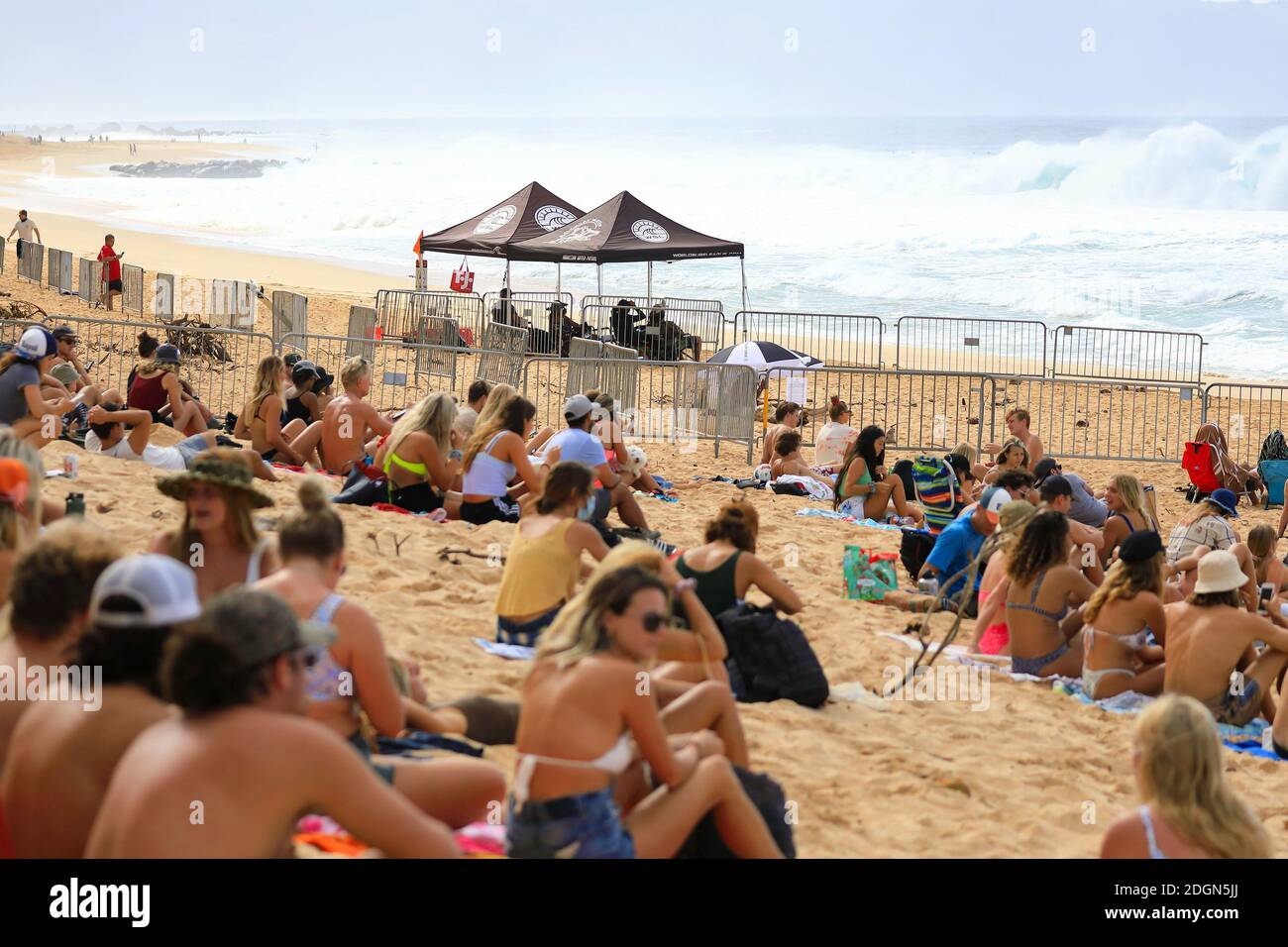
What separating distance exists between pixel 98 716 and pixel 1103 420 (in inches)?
607

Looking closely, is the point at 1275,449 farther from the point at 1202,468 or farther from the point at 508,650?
the point at 508,650

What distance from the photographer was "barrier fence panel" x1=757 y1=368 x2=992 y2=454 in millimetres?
15102

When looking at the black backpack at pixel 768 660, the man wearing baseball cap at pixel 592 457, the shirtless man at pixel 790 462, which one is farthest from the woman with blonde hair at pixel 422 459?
the shirtless man at pixel 790 462

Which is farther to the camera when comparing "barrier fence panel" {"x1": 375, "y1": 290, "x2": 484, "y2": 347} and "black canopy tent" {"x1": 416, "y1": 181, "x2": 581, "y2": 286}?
"black canopy tent" {"x1": 416, "y1": 181, "x2": 581, "y2": 286}

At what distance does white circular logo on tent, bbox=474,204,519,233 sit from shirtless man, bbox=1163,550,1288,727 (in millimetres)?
15300

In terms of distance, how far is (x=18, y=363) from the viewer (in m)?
9.27

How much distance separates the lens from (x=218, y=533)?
5.18 metres

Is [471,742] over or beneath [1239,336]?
beneath

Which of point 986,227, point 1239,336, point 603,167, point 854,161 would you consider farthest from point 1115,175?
point 603,167

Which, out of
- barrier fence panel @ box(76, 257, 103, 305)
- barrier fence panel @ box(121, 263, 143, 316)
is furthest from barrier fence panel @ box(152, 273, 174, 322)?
barrier fence panel @ box(76, 257, 103, 305)

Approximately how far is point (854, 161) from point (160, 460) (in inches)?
3080

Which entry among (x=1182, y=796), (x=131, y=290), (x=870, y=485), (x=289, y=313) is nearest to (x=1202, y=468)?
(x=870, y=485)

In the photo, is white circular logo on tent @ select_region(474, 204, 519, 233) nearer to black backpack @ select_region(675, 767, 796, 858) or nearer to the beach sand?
the beach sand
